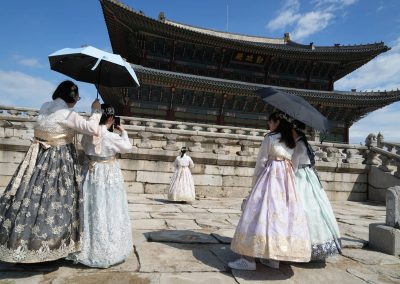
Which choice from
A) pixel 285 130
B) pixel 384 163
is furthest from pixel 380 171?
pixel 285 130

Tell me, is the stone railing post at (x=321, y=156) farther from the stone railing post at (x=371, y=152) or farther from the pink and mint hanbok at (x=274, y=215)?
the pink and mint hanbok at (x=274, y=215)

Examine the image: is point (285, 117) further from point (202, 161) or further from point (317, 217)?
point (202, 161)

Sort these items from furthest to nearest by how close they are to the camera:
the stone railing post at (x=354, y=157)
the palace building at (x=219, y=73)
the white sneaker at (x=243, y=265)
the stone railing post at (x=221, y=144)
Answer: the palace building at (x=219, y=73) < the stone railing post at (x=354, y=157) < the stone railing post at (x=221, y=144) < the white sneaker at (x=243, y=265)

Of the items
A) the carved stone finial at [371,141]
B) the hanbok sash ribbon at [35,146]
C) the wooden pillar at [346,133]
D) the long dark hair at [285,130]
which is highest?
the wooden pillar at [346,133]

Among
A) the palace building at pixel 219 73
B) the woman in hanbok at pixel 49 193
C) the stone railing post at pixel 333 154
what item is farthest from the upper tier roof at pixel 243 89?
the woman in hanbok at pixel 49 193

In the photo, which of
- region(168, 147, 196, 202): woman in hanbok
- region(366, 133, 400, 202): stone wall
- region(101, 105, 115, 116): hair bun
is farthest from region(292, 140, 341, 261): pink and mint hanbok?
region(366, 133, 400, 202): stone wall

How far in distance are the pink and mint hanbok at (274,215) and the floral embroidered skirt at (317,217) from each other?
0.28 m

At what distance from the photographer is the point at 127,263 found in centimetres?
299

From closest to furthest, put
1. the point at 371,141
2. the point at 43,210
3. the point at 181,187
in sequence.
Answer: the point at 43,210 → the point at 181,187 → the point at 371,141

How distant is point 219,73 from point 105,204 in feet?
50.5

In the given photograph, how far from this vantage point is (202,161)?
9461mm

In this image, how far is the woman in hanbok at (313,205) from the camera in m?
3.16

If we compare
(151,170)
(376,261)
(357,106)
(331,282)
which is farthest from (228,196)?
(357,106)

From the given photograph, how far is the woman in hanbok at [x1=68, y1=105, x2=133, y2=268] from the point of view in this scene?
9.30 feet
